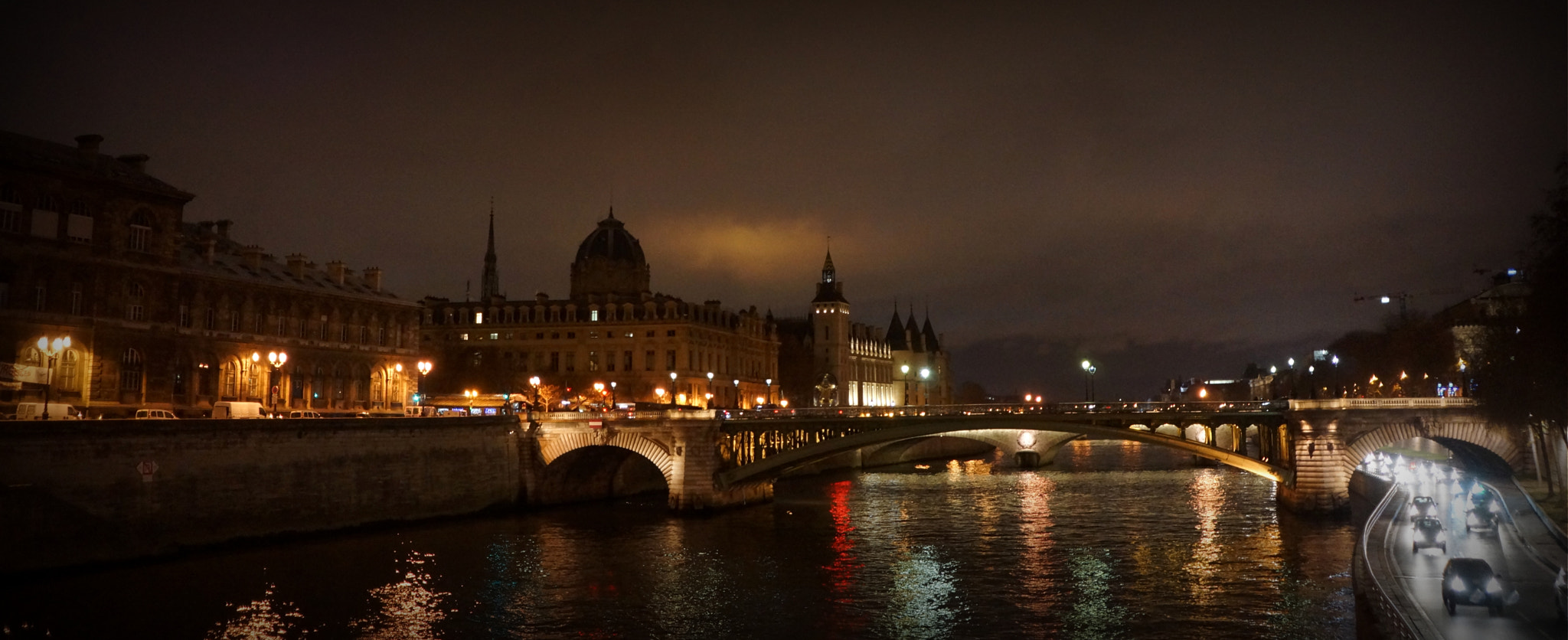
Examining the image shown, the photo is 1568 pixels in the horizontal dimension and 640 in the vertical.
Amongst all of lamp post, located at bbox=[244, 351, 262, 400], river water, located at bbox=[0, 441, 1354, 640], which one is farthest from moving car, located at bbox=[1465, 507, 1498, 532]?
lamp post, located at bbox=[244, 351, 262, 400]

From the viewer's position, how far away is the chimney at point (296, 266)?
66.4 m

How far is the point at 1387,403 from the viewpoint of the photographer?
2052 inches

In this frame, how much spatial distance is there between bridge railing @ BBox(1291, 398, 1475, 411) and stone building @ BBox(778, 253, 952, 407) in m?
76.4

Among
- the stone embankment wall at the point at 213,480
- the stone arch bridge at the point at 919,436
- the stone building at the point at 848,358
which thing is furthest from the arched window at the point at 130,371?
the stone building at the point at 848,358

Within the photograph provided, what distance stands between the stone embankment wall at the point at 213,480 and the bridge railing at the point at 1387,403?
38001 millimetres

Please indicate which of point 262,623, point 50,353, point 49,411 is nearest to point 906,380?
point 50,353

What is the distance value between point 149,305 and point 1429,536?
53.0 meters

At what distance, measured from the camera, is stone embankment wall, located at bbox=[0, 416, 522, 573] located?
3562 cm

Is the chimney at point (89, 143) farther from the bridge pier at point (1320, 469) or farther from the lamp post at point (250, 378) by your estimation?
the bridge pier at point (1320, 469)

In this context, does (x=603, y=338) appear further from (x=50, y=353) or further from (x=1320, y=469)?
(x=1320, y=469)

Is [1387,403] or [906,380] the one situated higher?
[906,380]

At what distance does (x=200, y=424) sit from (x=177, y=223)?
1810cm

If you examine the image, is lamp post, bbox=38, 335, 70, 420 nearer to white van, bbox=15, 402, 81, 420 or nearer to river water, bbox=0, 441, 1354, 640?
white van, bbox=15, 402, 81, 420

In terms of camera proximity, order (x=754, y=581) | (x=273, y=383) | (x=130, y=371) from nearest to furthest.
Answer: (x=754, y=581), (x=130, y=371), (x=273, y=383)
